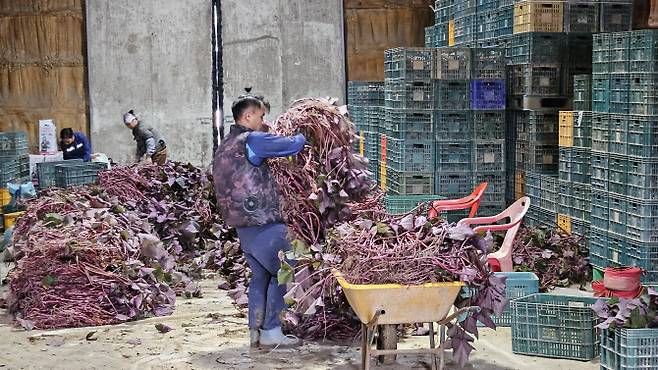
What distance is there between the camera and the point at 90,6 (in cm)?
1609

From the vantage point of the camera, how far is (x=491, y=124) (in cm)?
1020

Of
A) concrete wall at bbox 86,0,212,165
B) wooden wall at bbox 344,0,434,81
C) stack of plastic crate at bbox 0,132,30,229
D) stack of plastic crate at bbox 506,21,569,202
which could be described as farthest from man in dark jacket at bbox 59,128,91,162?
stack of plastic crate at bbox 506,21,569,202

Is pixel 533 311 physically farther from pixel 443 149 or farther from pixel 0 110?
pixel 0 110

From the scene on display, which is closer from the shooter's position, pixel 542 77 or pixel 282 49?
pixel 542 77

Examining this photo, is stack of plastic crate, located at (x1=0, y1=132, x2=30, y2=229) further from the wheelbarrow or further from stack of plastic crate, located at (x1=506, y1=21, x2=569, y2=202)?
the wheelbarrow

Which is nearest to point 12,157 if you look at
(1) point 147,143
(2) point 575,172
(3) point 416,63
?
(1) point 147,143

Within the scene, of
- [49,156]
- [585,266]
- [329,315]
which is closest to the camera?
[329,315]

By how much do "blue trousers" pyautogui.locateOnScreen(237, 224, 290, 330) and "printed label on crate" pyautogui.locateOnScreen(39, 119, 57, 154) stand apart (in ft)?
31.5

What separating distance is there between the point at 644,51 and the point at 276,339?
4.04 m

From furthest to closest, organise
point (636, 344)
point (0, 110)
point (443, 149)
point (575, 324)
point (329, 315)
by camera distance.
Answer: point (0, 110), point (443, 149), point (329, 315), point (575, 324), point (636, 344)

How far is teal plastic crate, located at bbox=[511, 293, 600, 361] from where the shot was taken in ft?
20.9

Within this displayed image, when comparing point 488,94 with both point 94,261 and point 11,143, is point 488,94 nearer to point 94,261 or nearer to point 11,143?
point 94,261

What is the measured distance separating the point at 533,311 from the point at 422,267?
1348mm

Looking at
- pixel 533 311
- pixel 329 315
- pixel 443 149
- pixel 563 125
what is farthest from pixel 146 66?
pixel 533 311
